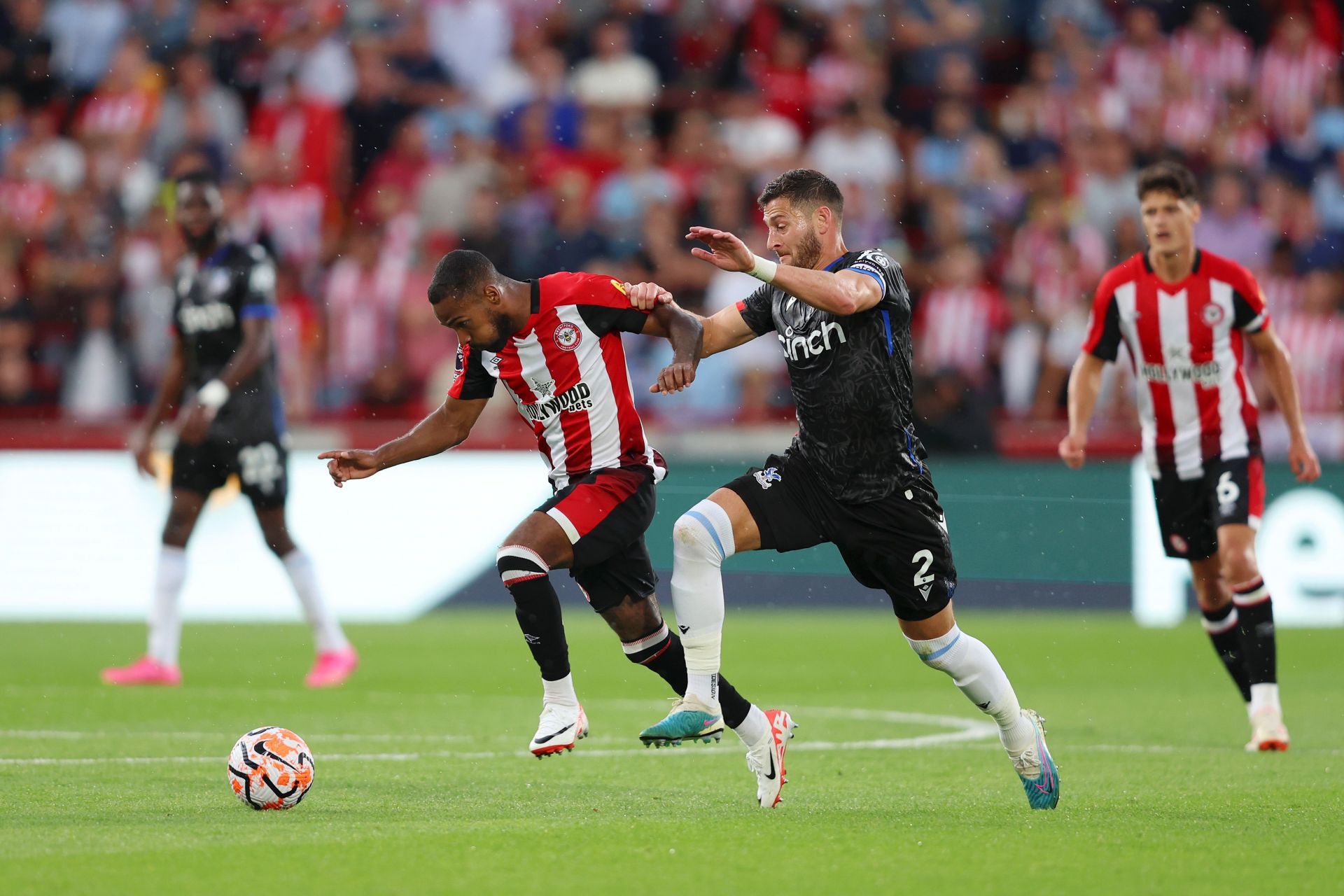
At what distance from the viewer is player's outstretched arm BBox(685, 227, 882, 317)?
6.04m

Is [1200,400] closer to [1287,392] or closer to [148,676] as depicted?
[1287,392]

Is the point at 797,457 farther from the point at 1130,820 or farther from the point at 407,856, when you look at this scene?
the point at 407,856

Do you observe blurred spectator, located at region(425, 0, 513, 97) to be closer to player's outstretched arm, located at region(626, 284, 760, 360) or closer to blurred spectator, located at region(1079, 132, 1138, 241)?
blurred spectator, located at region(1079, 132, 1138, 241)

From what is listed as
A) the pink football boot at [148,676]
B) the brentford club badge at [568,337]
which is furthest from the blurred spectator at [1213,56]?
the brentford club badge at [568,337]

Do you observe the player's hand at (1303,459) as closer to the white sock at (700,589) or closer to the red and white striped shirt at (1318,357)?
the white sock at (700,589)

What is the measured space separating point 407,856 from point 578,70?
1558 cm

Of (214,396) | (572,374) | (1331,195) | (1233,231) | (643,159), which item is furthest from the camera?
(643,159)

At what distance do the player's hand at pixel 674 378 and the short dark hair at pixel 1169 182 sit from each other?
3339 mm

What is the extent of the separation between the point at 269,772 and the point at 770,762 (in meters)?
1.71

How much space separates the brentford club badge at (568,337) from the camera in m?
6.94

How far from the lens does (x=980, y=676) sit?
21.8 feet

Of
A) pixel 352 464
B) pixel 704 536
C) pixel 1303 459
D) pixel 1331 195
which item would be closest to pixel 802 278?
pixel 704 536

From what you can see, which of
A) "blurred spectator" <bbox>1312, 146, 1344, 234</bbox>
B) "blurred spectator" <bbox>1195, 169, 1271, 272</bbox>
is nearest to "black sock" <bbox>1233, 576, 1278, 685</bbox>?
"blurred spectator" <bbox>1195, 169, 1271, 272</bbox>

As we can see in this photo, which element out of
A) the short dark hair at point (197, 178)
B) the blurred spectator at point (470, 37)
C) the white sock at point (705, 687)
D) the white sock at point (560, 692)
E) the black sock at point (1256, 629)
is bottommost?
the black sock at point (1256, 629)
